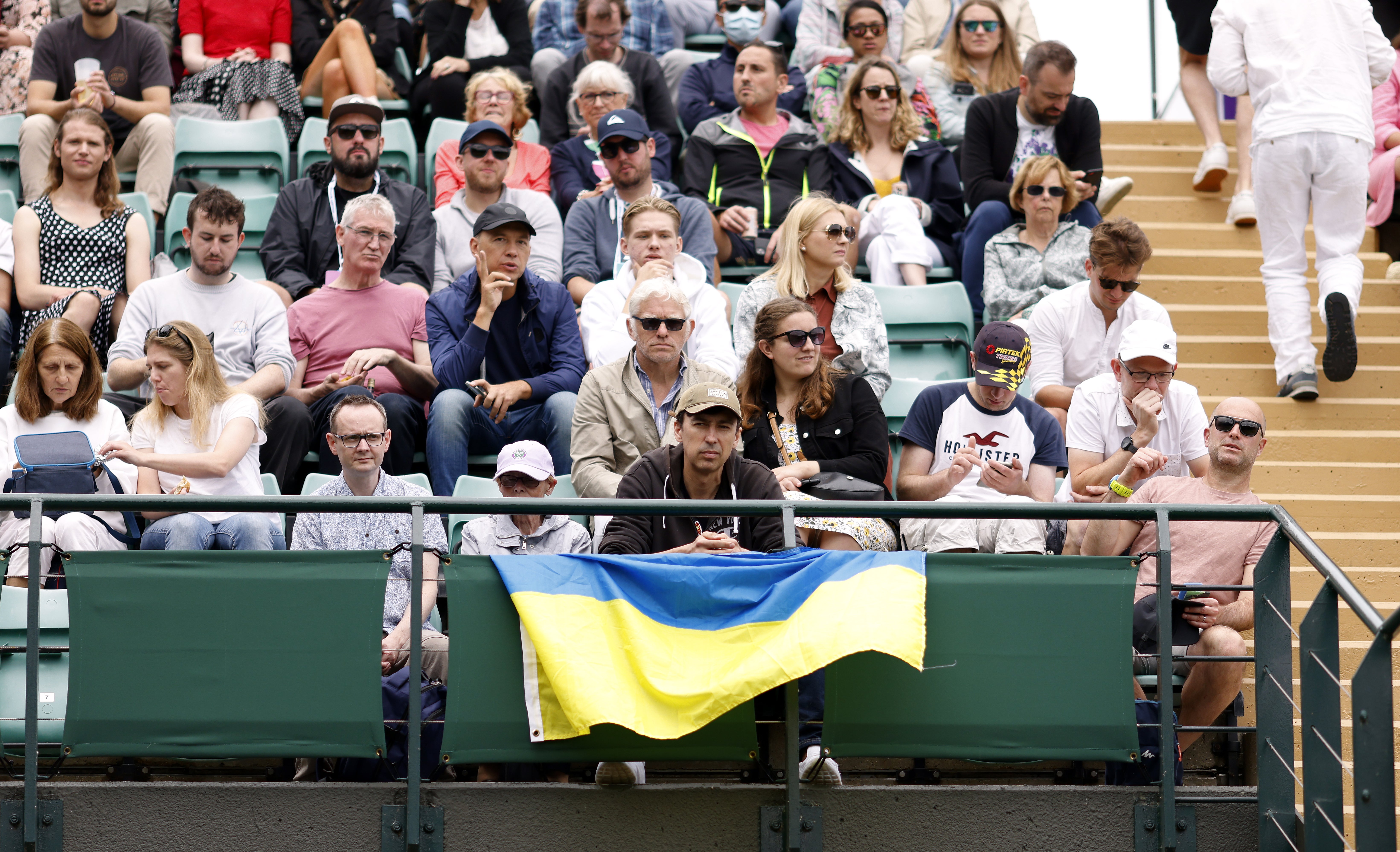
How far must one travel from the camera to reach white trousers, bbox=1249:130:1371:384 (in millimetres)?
8070

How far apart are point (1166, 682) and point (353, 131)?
5221 mm

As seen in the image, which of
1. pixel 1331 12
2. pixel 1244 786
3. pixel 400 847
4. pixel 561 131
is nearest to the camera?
pixel 400 847

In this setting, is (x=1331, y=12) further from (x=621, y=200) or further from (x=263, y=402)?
(x=263, y=402)

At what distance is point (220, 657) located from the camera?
509 centimetres

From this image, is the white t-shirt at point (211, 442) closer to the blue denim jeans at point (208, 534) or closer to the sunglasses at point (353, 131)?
the blue denim jeans at point (208, 534)

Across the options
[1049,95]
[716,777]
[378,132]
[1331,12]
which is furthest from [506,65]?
[716,777]

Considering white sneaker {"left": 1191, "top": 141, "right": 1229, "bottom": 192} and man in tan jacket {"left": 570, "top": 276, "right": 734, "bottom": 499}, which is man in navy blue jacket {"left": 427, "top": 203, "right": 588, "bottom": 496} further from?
white sneaker {"left": 1191, "top": 141, "right": 1229, "bottom": 192}

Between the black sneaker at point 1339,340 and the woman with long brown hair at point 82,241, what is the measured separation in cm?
566

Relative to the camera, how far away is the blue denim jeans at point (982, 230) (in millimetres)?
8578

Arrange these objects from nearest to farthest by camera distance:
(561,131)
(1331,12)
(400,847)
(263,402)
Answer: (400,847)
(263,402)
(1331,12)
(561,131)

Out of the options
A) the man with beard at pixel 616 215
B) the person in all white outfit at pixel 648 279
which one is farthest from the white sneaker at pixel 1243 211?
the person in all white outfit at pixel 648 279

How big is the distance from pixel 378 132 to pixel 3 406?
2.31 metres

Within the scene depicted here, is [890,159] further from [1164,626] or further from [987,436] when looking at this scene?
[1164,626]

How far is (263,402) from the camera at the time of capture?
7.27 meters
